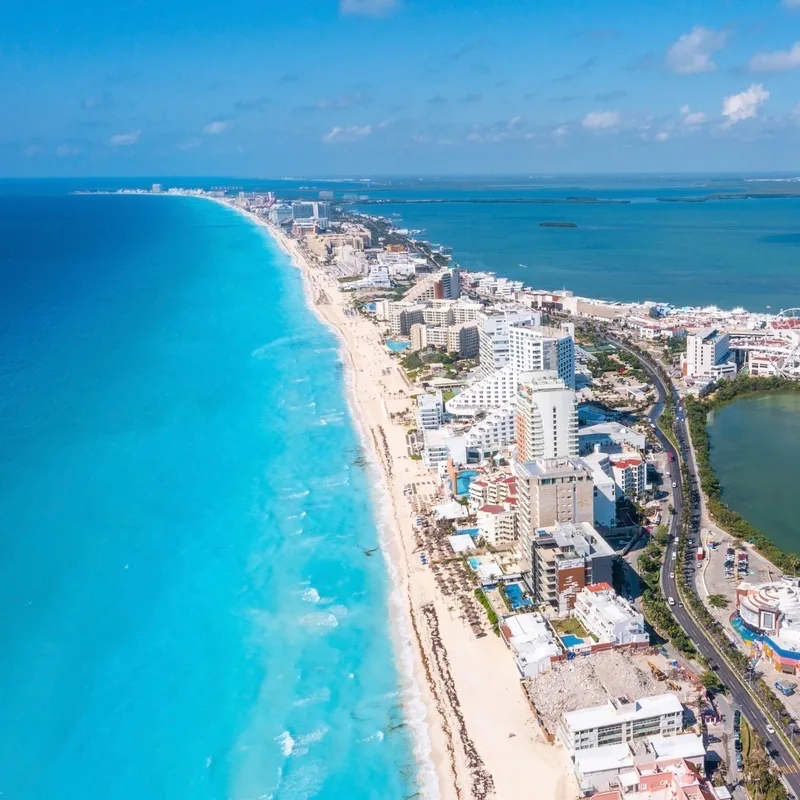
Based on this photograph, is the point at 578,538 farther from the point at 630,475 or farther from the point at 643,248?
the point at 643,248

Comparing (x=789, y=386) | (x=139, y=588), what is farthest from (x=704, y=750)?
(x=789, y=386)

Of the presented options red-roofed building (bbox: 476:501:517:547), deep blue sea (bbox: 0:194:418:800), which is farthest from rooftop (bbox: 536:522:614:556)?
deep blue sea (bbox: 0:194:418:800)

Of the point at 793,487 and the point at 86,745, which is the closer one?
the point at 86,745

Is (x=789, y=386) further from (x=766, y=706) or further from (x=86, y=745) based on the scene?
(x=86, y=745)

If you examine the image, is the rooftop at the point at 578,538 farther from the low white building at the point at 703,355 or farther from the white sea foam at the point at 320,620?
the low white building at the point at 703,355

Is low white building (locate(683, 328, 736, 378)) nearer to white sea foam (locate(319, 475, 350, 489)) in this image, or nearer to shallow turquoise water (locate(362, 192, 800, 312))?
shallow turquoise water (locate(362, 192, 800, 312))
